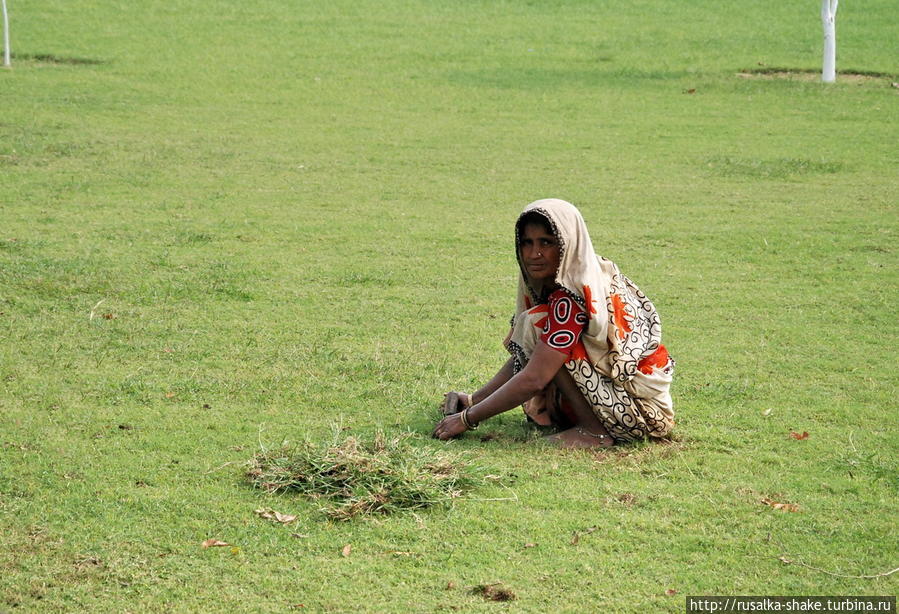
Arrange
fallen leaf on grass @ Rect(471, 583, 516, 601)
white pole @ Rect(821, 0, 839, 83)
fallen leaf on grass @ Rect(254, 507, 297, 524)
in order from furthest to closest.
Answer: white pole @ Rect(821, 0, 839, 83) → fallen leaf on grass @ Rect(254, 507, 297, 524) → fallen leaf on grass @ Rect(471, 583, 516, 601)

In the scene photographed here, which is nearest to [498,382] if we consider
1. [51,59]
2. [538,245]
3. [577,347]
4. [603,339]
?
[577,347]

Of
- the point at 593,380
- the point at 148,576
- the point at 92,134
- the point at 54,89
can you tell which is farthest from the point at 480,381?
the point at 54,89

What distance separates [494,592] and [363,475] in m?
0.97

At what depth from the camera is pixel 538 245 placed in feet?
16.4

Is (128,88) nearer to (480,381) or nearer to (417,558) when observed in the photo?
(480,381)

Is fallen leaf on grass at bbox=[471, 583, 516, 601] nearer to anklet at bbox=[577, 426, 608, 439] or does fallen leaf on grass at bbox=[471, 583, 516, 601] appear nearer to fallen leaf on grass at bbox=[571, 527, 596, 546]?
fallen leaf on grass at bbox=[571, 527, 596, 546]

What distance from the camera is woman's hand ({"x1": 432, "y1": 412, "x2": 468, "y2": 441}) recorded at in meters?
5.25

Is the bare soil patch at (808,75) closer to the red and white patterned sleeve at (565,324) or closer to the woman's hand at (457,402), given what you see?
the woman's hand at (457,402)

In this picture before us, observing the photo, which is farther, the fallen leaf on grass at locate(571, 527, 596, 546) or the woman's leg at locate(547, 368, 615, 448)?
the woman's leg at locate(547, 368, 615, 448)

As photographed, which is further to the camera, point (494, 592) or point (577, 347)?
point (577, 347)

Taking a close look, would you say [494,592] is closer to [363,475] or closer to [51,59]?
[363,475]

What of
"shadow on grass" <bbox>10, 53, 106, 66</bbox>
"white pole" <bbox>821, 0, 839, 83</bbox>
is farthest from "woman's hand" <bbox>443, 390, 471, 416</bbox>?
"shadow on grass" <bbox>10, 53, 106, 66</bbox>

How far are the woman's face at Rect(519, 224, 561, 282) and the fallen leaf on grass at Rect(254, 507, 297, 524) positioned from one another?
1.58m

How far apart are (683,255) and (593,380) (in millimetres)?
4554
